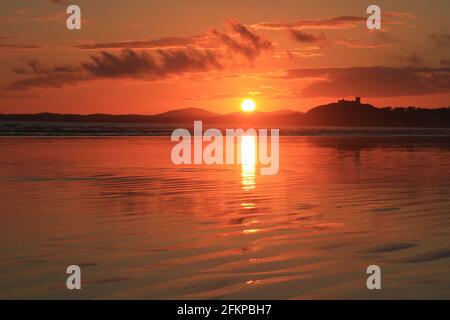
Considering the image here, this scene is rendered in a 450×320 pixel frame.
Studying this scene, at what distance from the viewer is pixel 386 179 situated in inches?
792

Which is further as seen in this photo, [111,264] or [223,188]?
[223,188]

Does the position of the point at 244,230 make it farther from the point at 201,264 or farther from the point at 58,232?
the point at 58,232

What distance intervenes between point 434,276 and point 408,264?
626mm

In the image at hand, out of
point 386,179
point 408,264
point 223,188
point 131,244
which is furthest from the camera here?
point 386,179

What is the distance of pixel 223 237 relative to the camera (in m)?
10.4

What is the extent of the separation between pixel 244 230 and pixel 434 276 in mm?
3831

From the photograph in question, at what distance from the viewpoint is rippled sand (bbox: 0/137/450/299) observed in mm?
7668

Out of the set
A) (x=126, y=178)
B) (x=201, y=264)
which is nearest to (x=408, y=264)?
(x=201, y=264)

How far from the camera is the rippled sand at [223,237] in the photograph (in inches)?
302
